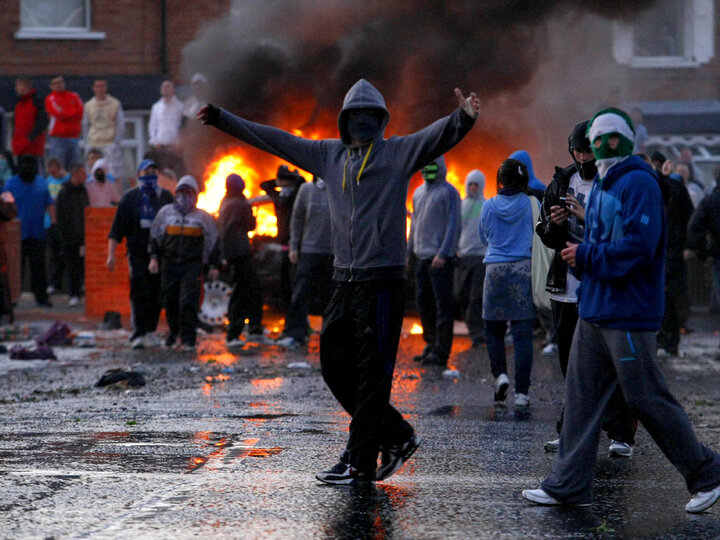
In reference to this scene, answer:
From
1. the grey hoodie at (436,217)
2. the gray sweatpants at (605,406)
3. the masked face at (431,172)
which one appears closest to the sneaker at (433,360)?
the grey hoodie at (436,217)

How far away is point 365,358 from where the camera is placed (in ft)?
19.1

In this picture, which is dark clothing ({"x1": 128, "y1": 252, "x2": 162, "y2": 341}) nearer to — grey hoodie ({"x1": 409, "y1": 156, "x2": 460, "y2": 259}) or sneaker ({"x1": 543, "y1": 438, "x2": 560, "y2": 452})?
grey hoodie ({"x1": 409, "y1": 156, "x2": 460, "y2": 259})

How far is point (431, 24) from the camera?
20.2 metres

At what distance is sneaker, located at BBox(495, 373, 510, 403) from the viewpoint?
8.65m

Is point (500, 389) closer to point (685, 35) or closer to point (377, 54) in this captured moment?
point (377, 54)

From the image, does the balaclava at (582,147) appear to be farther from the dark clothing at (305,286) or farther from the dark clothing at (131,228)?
the dark clothing at (131,228)

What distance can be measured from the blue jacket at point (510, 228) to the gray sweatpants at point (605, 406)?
11.0 ft

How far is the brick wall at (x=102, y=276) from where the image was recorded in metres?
15.7

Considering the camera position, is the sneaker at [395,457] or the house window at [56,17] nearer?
the sneaker at [395,457]

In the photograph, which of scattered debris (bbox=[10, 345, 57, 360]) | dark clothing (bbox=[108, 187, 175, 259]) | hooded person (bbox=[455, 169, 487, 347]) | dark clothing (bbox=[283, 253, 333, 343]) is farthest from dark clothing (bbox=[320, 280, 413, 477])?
dark clothing (bbox=[108, 187, 175, 259])

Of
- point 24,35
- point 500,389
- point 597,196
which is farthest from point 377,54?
point 597,196

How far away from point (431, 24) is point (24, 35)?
824 centimetres

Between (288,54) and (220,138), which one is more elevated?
(288,54)

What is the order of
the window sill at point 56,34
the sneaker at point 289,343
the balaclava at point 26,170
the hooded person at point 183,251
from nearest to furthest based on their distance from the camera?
the hooded person at point 183,251, the sneaker at point 289,343, the balaclava at point 26,170, the window sill at point 56,34
